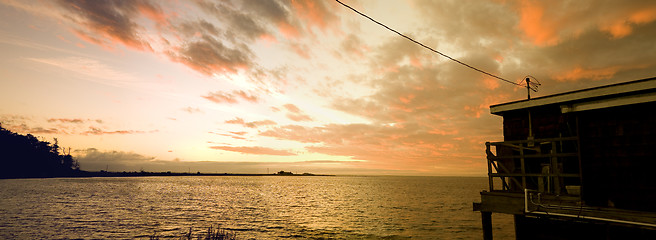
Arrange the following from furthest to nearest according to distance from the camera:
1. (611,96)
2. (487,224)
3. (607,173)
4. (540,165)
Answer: (540,165) < (487,224) < (611,96) < (607,173)

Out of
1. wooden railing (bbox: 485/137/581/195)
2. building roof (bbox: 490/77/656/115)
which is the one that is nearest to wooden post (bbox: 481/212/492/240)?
wooden railing (bbox: 485/137/581/195)

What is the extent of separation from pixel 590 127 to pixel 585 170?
1.40 metres

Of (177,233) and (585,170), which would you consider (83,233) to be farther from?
(585,170)

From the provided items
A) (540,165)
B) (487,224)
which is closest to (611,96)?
(540,165)

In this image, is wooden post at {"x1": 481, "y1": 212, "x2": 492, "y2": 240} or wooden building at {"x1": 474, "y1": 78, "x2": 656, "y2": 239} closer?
wooden building at {"x1": 474, "y1": 78, "x2": 656, "y2": 239}

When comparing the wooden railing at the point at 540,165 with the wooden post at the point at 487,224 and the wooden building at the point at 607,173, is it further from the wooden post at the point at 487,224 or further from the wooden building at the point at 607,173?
the wooden post at the point at 487,224

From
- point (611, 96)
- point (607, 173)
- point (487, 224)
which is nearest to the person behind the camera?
point (607, 173)

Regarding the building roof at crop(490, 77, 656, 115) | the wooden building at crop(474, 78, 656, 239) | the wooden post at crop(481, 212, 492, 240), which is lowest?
the wooden post at crop(481, 212, 492, 240)

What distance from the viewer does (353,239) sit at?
27.3 meters

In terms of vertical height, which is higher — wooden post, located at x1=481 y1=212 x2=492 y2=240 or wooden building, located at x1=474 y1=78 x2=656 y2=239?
wooden building, located at x1=474 y1=78 x2=656 y2=239

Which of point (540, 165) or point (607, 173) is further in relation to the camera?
point (540, 165)

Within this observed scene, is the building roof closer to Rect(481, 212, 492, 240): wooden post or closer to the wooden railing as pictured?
the wooden railing

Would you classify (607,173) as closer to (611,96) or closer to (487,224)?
(611,96)

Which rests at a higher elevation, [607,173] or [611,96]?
[611,96]
